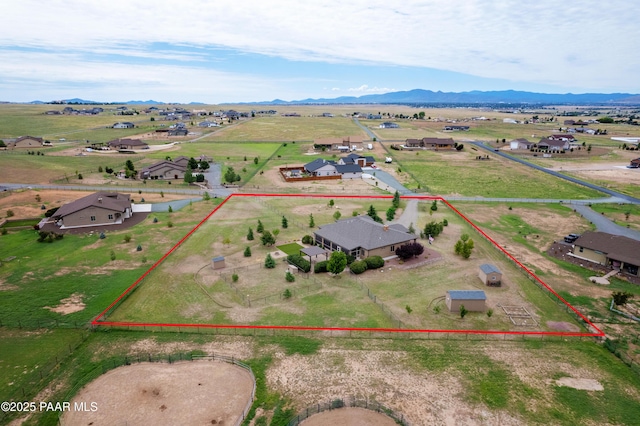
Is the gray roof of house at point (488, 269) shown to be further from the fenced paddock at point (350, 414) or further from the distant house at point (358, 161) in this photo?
the distant house at point (358, 161)

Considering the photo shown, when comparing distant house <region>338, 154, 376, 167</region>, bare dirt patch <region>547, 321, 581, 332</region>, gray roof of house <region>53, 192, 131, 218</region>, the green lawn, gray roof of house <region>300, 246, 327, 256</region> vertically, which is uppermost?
distant house <region>338, 154, 376, 167</region>

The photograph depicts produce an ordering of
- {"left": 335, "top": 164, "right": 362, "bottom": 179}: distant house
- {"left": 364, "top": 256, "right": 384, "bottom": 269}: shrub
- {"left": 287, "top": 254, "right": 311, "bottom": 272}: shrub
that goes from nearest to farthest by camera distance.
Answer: {"left": 287, "top": 254, "right": 311, "bottom": 272}: shrub
{"left": 364, "top": 256, "right": 384, "bottom": 269}: shrub
{"left": 335, "top": 164, "right": 362, "bottom": 179}: distant house

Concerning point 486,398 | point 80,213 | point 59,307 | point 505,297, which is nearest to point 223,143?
point 80,213

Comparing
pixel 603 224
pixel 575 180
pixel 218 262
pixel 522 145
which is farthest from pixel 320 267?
pixel 522 145

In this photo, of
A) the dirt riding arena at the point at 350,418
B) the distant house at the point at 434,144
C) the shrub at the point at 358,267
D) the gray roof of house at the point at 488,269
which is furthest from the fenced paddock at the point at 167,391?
the distant house at the point at 434,144

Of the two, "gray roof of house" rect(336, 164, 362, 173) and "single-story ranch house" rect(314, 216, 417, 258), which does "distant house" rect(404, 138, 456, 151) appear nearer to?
"gray roof of house" rect(336, 164, 362, 173)

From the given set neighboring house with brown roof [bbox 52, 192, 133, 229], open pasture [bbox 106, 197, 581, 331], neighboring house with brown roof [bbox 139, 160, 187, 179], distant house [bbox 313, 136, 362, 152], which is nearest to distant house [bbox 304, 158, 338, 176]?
neighboring house with brown roof [bbox 139, 160, 187, 179]

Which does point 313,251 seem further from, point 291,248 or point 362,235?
point 362,235
